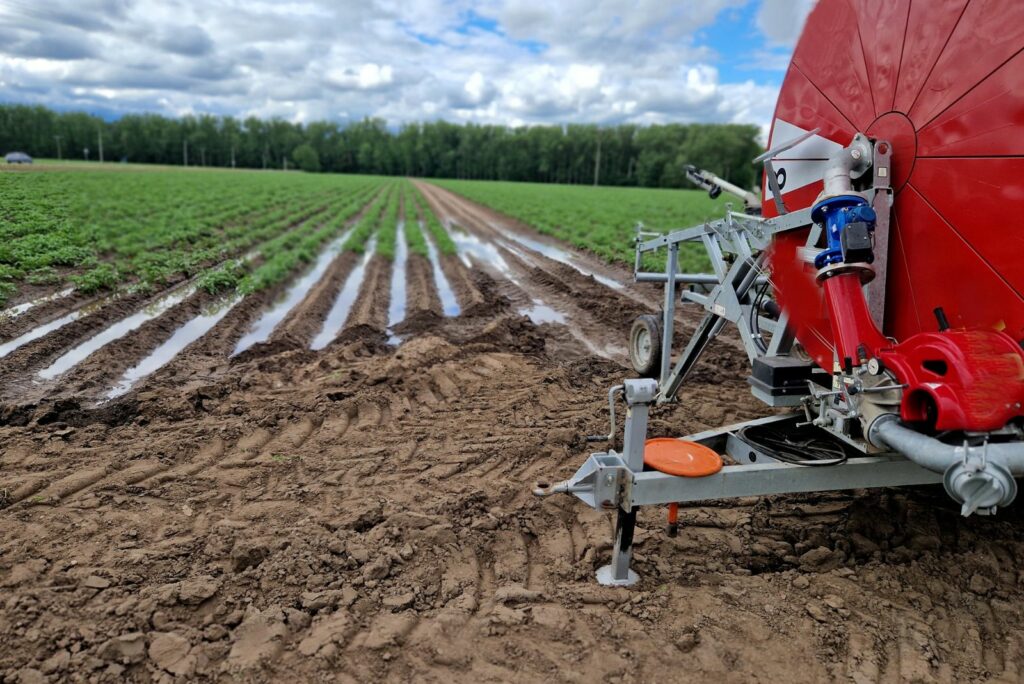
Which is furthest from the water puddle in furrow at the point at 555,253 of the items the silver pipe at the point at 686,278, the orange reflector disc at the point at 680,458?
the orange reflector disc at the point at 680,458

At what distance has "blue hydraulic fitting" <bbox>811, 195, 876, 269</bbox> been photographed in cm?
280

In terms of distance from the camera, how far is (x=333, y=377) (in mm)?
6418

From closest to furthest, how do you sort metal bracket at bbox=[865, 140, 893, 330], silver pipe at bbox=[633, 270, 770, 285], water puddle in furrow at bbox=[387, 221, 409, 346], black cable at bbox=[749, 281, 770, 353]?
metal bracket at bbox=[865, 140, 893, 330], black cable at bbox=[749, 281, 770, 353], silver pipe at bbox=[633, 270, 770, 285], water puddle in furrow at bbox=[387, 221, 409, 346]

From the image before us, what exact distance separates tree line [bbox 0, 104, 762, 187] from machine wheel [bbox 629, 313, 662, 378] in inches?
3015

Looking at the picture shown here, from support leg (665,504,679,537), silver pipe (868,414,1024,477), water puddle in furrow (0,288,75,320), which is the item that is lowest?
water puddle in furrow (0,288,75,320)

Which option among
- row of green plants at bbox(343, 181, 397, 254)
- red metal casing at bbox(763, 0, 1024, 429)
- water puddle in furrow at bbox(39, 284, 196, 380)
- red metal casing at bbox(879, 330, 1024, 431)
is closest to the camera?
red metal casing at bbox(879, 330, 1024, 431)

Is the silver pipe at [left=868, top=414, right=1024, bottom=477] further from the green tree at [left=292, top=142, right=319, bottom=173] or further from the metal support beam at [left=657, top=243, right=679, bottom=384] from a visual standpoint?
the green tree at [left=292, top=142, right=319, bottom=173]

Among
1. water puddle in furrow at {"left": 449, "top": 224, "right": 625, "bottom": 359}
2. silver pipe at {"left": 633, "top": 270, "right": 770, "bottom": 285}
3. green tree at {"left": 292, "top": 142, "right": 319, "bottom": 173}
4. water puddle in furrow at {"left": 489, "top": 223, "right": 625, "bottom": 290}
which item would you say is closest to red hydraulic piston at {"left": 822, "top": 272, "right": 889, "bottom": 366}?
silver pipe at {"left": 633, "top": 270, "right": 770, "bottom": 285}

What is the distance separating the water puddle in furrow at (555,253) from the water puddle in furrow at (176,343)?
263 inches

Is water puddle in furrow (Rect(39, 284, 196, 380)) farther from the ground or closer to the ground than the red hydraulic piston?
closer to the ground

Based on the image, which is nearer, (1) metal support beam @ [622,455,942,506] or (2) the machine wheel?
(1) metal support beam @ [622,455,942,506]

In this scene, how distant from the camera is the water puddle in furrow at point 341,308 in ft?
28.4

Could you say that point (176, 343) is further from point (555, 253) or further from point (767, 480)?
point (555, 253)

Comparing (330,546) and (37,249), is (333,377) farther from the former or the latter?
(37,249)
